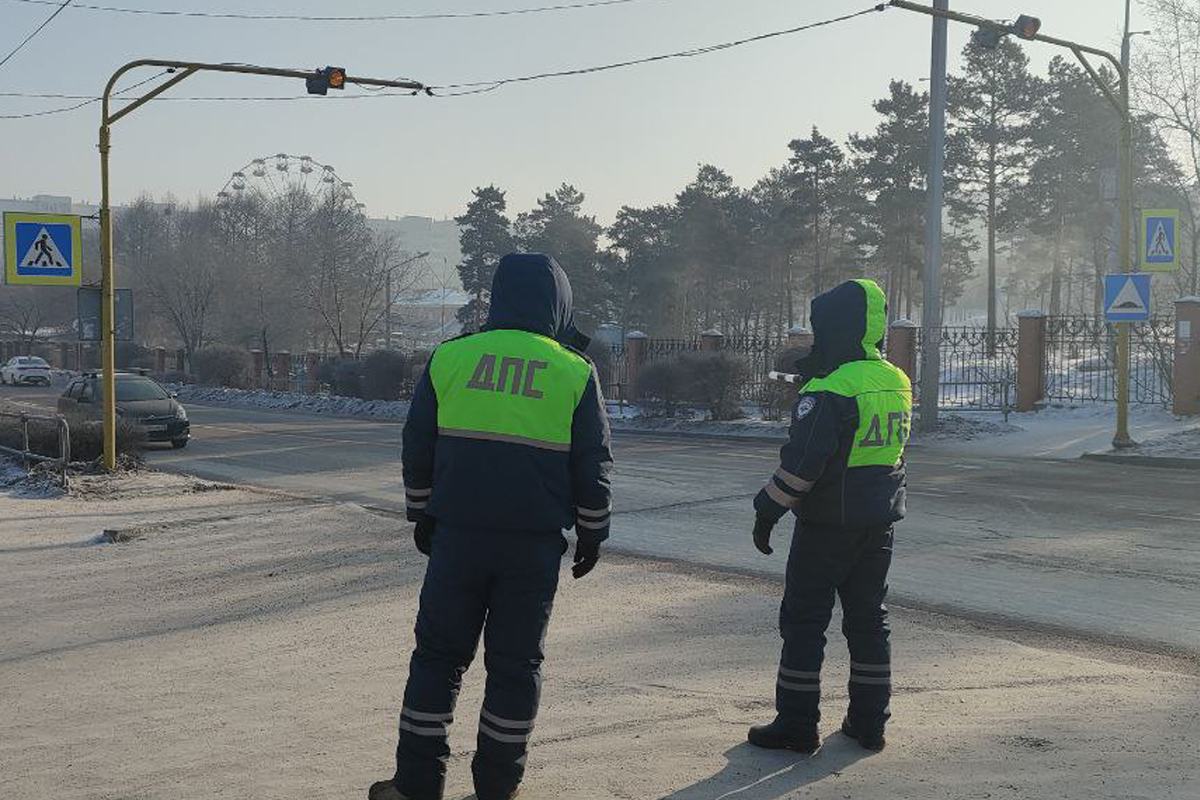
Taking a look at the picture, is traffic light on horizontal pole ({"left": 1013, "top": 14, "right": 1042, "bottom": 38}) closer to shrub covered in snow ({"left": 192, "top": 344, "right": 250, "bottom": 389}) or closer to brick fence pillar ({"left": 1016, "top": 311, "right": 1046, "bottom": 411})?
brick fence pillar ({"left": 1016, "top": 311, "right": 1046, "bottom": 411})

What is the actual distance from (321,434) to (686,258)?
38.3 m

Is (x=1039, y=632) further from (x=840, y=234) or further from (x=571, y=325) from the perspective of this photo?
(x=840, y=234)

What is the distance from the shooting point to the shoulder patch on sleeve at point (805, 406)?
494 centimetres

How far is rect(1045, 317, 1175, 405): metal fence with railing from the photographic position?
27.9 metres

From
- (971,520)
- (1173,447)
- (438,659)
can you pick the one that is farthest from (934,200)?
(438,659)

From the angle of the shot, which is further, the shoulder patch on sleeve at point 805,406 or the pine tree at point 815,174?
the pine tree at point 815,174

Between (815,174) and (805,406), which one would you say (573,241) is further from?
(805,406)

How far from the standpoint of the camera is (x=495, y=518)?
4.21 m

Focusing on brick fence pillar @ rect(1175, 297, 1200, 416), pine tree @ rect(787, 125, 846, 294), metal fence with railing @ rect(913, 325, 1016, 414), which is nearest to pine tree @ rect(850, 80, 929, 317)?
pine tree @ rect(787, 125, 846, 294)

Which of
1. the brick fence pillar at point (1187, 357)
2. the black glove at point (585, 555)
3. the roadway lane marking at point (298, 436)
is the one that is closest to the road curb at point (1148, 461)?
the brick fence pillar at point (1187, 357)

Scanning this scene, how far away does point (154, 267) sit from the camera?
7356cm

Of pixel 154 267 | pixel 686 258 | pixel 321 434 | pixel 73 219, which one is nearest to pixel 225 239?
pixel 154 267

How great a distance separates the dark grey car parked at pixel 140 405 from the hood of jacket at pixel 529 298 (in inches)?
738

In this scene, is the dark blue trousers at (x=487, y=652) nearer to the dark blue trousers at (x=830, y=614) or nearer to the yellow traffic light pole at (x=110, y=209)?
the dark blue trousers at (x=830, y=614)
